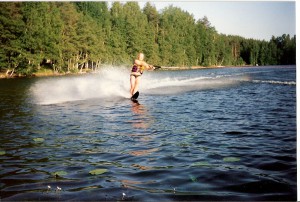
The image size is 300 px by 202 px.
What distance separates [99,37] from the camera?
3688cm

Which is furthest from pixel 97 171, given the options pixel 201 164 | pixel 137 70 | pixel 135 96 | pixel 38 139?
pixel 137 70

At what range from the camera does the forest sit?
516 inches

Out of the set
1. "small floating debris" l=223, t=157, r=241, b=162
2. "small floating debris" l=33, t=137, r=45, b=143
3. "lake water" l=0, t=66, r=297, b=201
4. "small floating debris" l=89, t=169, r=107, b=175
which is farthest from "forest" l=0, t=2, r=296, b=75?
"small floating debris" l=89, t=169, r=107, b=175

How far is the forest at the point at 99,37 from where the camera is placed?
13.1 meters

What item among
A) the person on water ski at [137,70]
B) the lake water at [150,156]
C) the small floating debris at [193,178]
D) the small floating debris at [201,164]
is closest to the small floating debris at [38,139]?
the lake water at [150,156]

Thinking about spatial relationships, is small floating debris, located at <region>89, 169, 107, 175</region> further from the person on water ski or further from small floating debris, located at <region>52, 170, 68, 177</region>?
the person on water ski

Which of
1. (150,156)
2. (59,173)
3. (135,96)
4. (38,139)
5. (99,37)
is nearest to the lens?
(59,173)

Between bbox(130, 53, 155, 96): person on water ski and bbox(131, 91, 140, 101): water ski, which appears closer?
bbox(130, 53, 155, 96): person on water ski

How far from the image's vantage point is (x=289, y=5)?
5355 millimetres

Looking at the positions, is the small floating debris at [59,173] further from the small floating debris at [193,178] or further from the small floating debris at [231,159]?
the small floating debris at [231,159]

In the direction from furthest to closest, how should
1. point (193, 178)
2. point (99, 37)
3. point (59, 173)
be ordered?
point (99, 37) < point (59, 173) < point (193, 178)

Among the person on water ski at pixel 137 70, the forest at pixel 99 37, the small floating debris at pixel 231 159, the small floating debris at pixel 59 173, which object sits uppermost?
the forest at pixel 99 37

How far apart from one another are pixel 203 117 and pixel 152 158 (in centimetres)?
365

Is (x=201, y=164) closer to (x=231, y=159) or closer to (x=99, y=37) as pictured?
(x=231, y=159)
